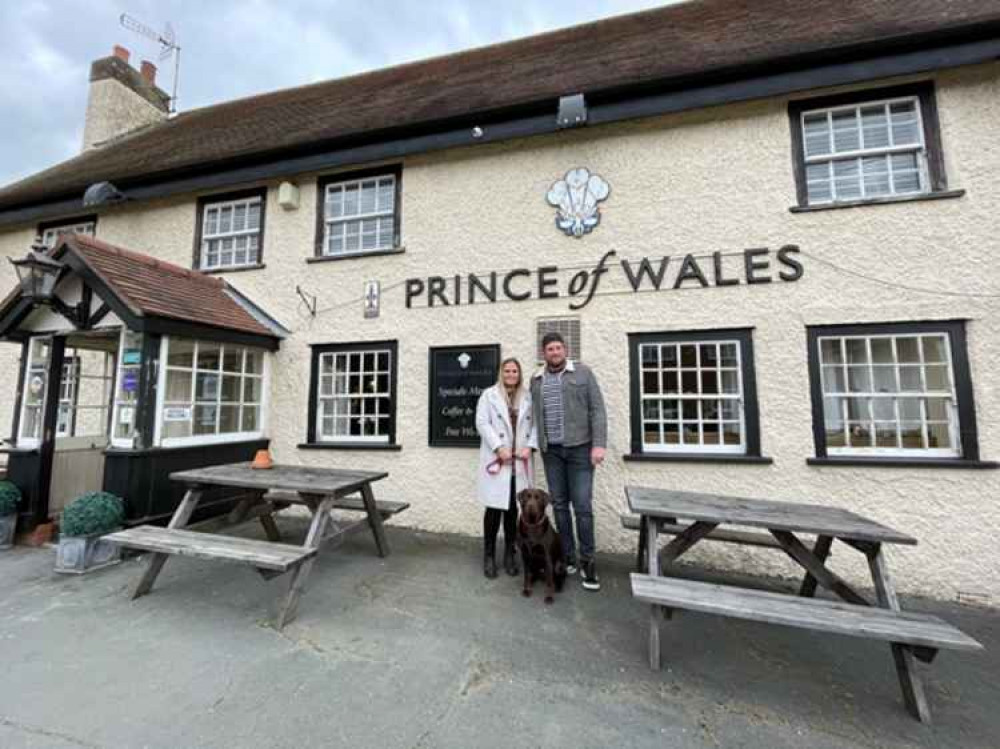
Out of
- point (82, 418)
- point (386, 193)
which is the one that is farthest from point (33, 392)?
point (386, 193)

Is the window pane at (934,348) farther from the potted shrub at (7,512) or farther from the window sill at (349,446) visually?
the potted shrub at (7,512)

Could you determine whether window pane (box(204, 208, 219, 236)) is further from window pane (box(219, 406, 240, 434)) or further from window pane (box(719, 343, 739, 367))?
window pane (box(719, 343, 739, 367))

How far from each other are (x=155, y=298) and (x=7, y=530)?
119 inches

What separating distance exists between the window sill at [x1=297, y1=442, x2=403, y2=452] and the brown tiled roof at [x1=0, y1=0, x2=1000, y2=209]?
3840 millimetres

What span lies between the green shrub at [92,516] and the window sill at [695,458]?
16.5ft

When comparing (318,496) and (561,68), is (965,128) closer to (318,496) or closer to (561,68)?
(561,68)

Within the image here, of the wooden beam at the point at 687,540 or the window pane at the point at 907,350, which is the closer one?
the wooden beam at the point at 687,540

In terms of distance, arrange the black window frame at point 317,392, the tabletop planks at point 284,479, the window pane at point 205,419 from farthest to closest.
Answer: the black window frame at point 317,392 → the window pane at point 205,419 → the tabletop planks at point 284,479

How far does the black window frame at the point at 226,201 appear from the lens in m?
6.11

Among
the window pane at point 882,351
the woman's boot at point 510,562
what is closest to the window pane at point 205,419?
the woman's boot at point 510,562

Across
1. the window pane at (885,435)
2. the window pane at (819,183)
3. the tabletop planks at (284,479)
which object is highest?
the window pane at (819,183)

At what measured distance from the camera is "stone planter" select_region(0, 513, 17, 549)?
470 cm

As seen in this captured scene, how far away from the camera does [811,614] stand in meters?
2.31

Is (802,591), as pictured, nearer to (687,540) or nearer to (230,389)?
(687,540)
